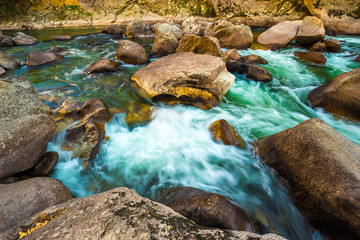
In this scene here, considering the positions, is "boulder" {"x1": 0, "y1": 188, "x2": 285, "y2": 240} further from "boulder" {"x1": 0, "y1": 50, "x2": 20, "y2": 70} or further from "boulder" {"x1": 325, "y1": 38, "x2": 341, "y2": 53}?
"boulder" {"x1": 325, "y1": 38, "x2": 341, "y2": 53}

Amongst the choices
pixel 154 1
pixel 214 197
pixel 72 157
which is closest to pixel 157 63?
pixel 72 157

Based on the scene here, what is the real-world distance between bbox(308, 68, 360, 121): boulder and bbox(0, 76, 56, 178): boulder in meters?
6.48

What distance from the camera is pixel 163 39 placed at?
8797 millimetres

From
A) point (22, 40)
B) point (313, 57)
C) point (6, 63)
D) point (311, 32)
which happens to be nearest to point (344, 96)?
point (313, 57)

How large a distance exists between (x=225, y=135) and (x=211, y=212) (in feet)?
6.66

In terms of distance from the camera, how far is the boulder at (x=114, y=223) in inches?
47.1

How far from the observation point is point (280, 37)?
1073cm

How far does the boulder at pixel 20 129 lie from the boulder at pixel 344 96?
21.2 ft

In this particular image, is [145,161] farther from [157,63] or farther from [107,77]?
[107,77]

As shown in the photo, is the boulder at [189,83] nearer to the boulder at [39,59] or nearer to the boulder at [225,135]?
the boulder at [225,135]

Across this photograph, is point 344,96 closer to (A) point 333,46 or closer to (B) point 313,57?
(B) point 313,57

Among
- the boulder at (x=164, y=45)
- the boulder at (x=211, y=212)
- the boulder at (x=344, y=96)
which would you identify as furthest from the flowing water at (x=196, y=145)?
the boulder at (x=164, y=45)

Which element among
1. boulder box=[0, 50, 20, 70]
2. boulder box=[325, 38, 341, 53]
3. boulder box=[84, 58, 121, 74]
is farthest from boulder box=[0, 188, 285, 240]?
boulder box=[325, 38, 341, 53]

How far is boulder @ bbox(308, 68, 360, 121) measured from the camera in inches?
170
